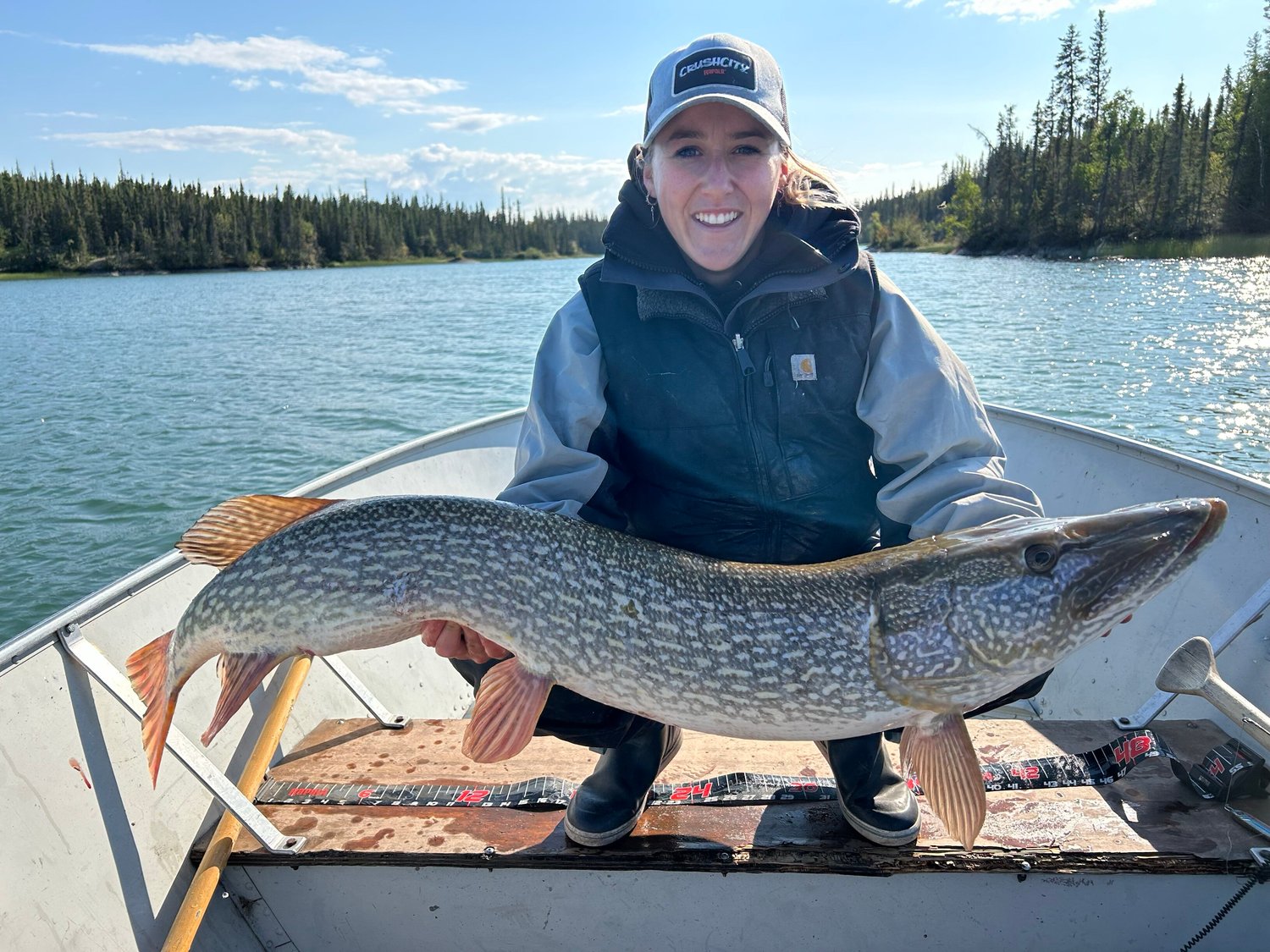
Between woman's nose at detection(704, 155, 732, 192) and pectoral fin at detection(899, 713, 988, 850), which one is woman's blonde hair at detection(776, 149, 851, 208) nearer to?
woman's nose at detection(704, 155, 732, 192)

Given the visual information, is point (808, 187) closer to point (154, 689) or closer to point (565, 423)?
point (565, 423)

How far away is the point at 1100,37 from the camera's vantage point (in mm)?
57719

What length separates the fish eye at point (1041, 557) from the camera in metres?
1.88

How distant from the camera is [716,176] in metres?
2.40

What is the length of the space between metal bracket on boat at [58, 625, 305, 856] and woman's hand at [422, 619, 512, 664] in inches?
27.9

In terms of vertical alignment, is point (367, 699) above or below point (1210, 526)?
below

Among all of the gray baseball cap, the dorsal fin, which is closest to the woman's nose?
the gray baseball cap

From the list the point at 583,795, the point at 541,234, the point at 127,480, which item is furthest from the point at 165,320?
the point at 541,234

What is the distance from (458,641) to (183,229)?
97.6 metres

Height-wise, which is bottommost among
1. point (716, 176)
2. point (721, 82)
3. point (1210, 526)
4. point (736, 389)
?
point (1210, 526)

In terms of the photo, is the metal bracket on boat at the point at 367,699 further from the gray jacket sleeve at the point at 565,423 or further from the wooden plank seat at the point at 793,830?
the gray jacket sleeve at the point at 565,423

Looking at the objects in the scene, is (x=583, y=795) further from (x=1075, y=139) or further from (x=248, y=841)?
(x=1075, y=139)

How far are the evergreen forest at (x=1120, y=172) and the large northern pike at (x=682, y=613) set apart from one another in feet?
141

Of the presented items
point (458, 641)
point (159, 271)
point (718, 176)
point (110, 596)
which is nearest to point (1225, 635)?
point (718, 176)
